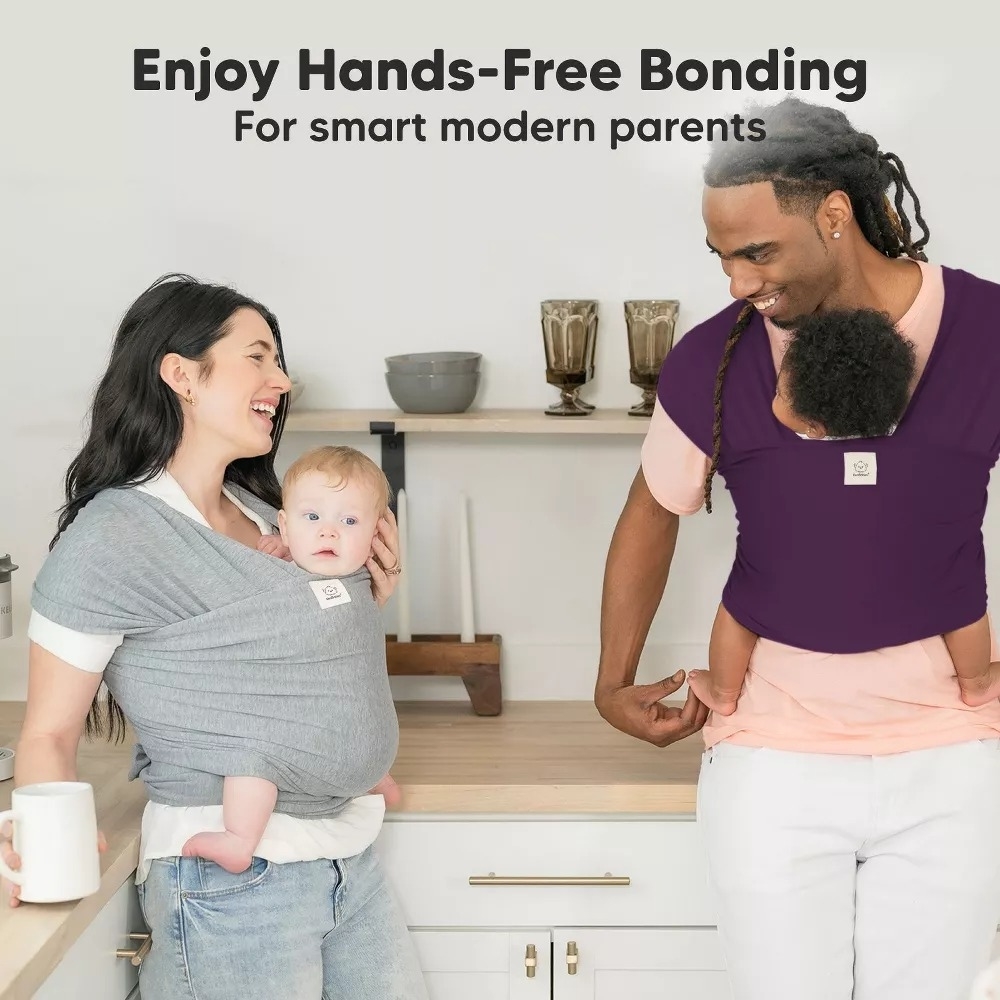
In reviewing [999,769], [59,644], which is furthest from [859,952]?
[59,644]

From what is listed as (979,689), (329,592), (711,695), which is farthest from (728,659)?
(329,592)

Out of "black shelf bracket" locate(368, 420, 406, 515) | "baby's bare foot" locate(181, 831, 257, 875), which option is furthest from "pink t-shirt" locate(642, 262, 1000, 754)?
"black shelf bracket" locate(368, 420, 406, 515)

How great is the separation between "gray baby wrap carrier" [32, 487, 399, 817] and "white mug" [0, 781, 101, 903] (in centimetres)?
19

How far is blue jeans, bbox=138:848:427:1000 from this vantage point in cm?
154

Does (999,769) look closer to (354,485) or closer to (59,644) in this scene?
(354,485)

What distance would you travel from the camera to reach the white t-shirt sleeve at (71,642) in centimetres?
150

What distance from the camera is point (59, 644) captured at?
150cm

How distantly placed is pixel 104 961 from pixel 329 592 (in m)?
0.50

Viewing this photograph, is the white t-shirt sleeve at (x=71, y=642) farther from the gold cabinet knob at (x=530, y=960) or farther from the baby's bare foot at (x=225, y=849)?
the gold cabinet knob at (x=530, y=960)

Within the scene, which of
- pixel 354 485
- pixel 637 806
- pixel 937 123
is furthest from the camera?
pixel 937 123

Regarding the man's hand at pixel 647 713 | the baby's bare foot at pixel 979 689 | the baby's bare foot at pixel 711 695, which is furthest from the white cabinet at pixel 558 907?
the baby's bare foot at pixel 979 689

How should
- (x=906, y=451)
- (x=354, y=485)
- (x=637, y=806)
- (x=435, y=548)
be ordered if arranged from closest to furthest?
(x=906, y=451), (x=354, y=485), (x=637, y=806), (x=435, y=548)

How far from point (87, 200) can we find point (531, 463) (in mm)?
839

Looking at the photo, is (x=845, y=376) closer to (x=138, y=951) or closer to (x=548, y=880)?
(x=548, y=880)
